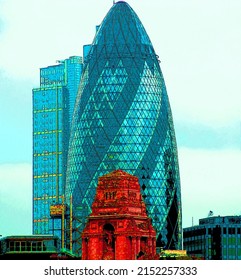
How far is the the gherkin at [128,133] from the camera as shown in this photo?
189000mm

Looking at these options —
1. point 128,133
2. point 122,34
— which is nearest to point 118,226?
point 128,133

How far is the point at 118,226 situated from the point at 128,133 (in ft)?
307

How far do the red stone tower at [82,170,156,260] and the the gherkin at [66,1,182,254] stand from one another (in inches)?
3342

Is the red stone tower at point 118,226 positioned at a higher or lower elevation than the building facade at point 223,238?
Result: lower

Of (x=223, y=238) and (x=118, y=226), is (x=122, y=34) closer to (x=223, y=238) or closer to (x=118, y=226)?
(x=223, y=238)

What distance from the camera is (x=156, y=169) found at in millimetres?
188875

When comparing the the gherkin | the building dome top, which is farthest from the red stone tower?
the building dome top

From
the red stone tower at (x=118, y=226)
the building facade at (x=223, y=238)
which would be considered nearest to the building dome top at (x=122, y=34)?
the building facade at (x=223, y=238)

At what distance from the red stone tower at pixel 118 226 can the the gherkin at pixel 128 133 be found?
84889 mm

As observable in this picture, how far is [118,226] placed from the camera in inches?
3861

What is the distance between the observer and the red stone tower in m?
95.9

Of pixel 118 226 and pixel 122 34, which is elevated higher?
pixel 122 34

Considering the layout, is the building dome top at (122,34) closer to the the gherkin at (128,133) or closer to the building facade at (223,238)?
the the gherkin at (128,133)
